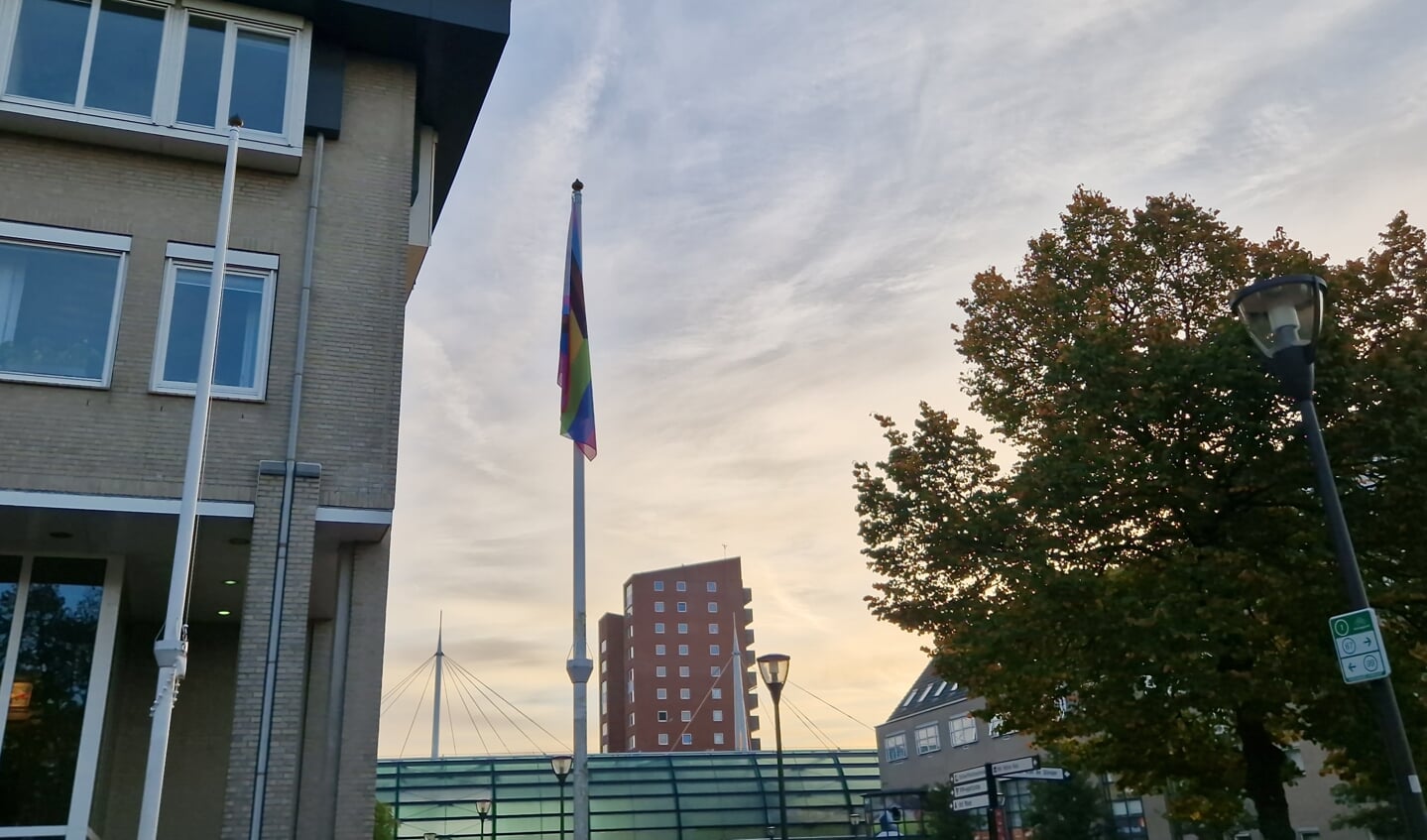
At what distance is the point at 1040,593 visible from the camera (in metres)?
16.6

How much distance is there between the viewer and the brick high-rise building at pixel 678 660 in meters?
122

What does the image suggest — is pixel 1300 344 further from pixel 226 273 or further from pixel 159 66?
pixel 159 66

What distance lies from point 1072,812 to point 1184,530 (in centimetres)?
2242

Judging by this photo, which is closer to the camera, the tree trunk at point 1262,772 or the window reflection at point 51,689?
the window reflection at point 51,689

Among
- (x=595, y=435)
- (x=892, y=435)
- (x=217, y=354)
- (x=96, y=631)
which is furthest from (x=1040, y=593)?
(x=96, y=631)

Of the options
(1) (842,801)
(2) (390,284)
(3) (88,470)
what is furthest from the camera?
(1) (842,801)

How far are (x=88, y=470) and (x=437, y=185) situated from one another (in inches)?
364

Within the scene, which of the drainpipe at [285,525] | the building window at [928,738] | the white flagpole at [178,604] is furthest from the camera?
the building window at [928,738]

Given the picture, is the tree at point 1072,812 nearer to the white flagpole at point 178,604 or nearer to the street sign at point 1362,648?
the street sign at point 1362,648

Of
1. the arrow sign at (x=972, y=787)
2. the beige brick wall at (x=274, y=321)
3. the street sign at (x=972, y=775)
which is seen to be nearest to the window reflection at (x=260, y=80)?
the beige brick wall at (x=274, y=321)

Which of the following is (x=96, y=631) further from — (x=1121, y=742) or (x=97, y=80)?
(x=1121, y=742)

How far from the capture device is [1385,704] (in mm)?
9477

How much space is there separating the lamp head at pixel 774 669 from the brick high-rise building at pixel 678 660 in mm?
96459

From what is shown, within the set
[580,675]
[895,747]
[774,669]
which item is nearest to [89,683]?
[580,675]
